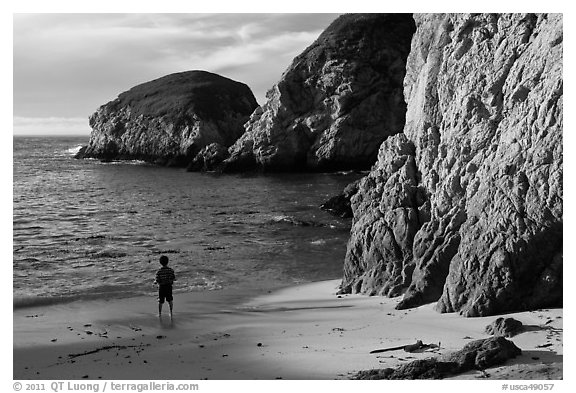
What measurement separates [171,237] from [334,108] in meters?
39.4

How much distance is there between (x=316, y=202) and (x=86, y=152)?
67.1 m

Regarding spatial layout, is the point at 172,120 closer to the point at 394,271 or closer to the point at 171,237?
the point at 171,237

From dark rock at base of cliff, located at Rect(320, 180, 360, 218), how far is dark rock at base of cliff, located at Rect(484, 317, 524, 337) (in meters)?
21.8

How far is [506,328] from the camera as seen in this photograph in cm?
968

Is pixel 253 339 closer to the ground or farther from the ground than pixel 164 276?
closer to the ground

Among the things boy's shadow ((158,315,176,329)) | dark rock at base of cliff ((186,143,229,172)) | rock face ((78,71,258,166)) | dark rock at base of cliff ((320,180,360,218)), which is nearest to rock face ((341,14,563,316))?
boy's shadow ((158,315,176,329))

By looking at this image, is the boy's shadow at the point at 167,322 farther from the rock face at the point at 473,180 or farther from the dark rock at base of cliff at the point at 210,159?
the dark rock at base of cliff at the point at 210,159

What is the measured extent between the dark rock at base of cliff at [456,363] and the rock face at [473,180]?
2.19 m

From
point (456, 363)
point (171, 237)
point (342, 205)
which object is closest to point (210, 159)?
point (342, 205)

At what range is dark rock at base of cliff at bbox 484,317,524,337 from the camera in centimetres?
963

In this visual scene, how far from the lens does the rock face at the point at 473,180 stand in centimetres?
1063

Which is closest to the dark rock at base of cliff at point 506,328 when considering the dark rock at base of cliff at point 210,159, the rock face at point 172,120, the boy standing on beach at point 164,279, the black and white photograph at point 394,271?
the black and white photograph at point 394,271

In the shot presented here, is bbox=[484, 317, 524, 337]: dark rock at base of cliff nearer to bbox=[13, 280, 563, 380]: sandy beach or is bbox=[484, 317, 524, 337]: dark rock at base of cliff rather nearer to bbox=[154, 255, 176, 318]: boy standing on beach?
bbox=[13, 280, 563, 380]: sandy beach

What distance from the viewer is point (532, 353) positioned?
880 centimetres
